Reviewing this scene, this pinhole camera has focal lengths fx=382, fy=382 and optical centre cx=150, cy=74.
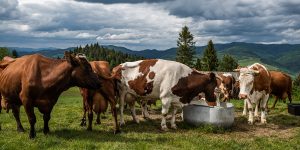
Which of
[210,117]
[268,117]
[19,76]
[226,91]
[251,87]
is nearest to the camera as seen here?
[19,76]

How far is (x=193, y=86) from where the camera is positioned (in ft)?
51.5

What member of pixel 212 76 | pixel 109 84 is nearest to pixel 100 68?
pixel 109 84

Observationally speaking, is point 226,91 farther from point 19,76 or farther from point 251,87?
point 19,76

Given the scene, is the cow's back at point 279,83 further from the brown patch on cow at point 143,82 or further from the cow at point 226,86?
the brown patch on cow at point 143,82

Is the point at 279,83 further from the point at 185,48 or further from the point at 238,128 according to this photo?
the point at 185,48

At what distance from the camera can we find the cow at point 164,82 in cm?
1539

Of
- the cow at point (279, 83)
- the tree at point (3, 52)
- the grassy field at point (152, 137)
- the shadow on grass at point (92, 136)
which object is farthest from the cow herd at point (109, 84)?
the tree at point (3, 52)

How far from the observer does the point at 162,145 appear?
11906mm

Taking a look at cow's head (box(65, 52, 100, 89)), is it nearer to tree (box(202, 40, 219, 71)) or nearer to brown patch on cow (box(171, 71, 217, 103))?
brown patch on cow (box(171, 71, 217, 103))

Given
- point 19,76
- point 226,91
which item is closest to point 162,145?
point 19,76

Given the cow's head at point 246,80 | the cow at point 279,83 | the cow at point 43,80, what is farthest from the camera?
the cow at point 279,83

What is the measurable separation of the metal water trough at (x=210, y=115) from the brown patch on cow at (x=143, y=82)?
2058 mm

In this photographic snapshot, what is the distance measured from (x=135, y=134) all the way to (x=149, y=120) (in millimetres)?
3946

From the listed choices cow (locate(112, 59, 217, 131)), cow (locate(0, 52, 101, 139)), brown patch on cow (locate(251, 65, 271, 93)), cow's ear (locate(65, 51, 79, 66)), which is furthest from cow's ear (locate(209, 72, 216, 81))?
cow's ear (locate(65, 51, 79, 66))
